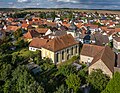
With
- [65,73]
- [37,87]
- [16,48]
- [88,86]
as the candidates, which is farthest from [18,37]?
[37,87]

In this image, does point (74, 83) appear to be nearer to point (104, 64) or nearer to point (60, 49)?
point (104, 64)

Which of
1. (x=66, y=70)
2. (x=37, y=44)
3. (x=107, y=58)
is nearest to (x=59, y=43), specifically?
(x=37, y=44)

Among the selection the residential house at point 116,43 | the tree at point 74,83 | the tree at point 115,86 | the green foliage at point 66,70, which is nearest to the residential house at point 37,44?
the green foliage at point 66,70

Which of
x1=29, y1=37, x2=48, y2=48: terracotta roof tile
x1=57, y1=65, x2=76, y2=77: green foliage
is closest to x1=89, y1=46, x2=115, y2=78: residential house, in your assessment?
x1=57, y1=65, x2=76, y2=77: green foliage

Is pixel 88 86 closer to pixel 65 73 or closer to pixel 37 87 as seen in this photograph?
pixel 65 73

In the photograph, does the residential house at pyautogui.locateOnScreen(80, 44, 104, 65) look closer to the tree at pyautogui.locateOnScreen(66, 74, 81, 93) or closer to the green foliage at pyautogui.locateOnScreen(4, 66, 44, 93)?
the tree at pyautogui.locateOnScreen(66, 74, 81, 93)

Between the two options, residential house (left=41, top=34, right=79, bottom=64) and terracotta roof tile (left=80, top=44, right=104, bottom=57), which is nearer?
terracotta roof tile (left=80, top=44, right=104, bottom=57)

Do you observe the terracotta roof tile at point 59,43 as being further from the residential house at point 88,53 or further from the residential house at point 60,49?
the residential house at point 88,53

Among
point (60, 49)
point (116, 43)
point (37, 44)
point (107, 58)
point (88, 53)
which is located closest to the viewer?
point (107, 58)
